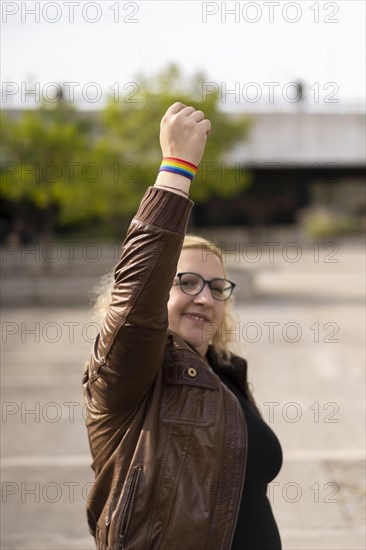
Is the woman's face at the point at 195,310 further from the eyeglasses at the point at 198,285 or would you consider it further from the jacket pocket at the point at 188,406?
the jacket pocket at the point at 188,406

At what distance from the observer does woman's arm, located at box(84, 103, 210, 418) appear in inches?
71.2

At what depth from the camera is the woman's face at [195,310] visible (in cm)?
239

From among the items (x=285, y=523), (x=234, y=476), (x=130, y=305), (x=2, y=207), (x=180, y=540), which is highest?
(x=2, y=207)

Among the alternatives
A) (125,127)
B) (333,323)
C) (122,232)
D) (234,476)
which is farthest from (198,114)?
(122,232)

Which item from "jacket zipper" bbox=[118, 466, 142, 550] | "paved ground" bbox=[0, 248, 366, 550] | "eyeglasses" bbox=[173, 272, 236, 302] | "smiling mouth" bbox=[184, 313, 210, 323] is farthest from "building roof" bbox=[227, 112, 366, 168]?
"jacket zipper" bbox=[118, 466, 142, 550]

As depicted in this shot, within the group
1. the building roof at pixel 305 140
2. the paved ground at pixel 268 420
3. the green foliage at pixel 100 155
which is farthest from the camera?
the building roof at pixel 305 140

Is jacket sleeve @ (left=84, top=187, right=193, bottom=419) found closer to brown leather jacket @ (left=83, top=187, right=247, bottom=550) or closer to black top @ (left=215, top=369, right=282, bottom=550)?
brown leather jacket @ (left=83, top=187, right=247, bottom=550)

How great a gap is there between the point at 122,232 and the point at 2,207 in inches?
246

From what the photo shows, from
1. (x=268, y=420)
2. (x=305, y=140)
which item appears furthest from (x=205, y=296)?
(x=305, y=140)

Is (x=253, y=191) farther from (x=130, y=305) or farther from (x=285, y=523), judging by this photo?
(x=130, y=305)

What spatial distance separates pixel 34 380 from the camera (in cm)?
864

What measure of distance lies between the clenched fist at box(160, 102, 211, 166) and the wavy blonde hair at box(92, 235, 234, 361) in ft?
2.17

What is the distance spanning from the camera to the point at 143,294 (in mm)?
1800

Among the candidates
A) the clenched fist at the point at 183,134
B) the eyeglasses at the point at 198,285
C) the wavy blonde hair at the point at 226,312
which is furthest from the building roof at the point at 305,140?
the clenched fist at the point at 183,134
